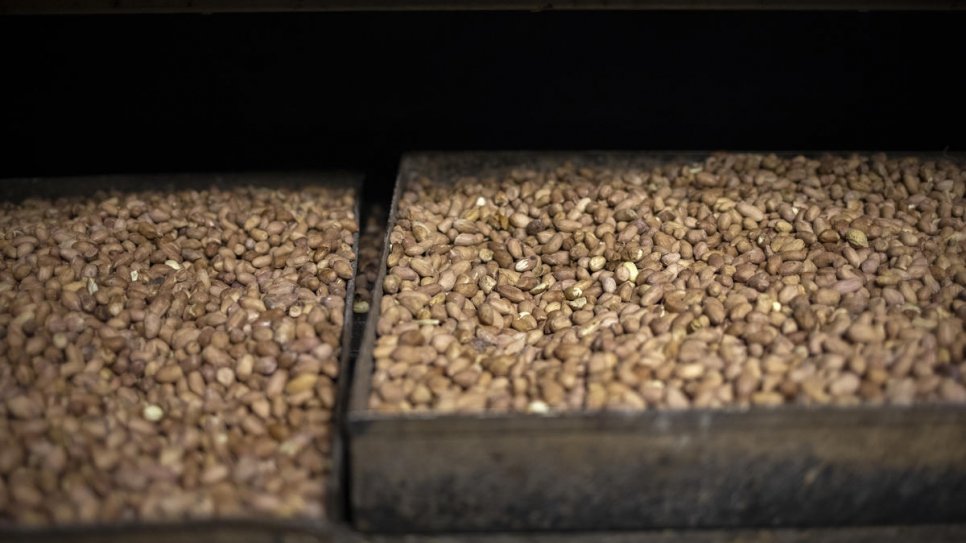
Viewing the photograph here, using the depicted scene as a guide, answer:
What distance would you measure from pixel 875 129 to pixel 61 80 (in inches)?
88.1

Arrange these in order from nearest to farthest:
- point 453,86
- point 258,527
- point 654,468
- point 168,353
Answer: point 258,527, point 654,468, point 168,353, point 453,86

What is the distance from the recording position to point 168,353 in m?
Result: 1.71

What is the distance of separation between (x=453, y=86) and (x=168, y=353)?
1.07 m

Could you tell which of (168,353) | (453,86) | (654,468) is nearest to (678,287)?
(654,468)

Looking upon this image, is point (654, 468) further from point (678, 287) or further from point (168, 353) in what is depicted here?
point (168, 353)

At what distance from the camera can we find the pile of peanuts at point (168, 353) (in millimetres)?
1422

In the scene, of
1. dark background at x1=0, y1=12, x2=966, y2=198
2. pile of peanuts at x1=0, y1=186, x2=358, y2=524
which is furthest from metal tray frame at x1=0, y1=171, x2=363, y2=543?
dark background at x1=0, y1=12, x2=966, y2=198

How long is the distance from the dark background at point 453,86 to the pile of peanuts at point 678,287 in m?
0.23

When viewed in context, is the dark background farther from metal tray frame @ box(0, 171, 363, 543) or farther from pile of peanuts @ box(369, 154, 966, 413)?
metal tray frame @ box(0, 171, 363, 543)

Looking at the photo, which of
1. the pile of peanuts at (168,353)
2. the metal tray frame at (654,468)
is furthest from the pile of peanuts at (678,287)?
the pile of peanuts at (168,353)

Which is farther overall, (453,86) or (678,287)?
(453,86)

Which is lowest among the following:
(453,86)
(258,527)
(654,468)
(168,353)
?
(258,527)

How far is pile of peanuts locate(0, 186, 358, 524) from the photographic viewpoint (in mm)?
1422

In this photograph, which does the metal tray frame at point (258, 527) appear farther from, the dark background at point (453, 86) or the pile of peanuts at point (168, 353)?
the dark background at point (453, 86)
